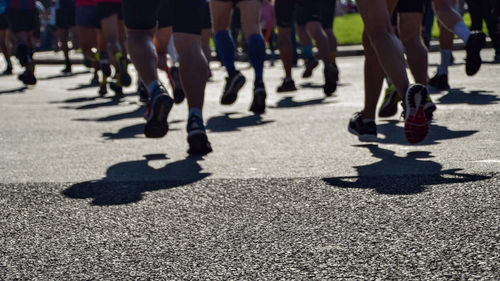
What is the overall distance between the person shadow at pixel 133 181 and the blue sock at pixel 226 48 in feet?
6.89

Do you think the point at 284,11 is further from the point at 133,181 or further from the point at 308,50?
the point at 133,181

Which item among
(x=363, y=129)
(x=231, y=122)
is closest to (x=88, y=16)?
(x=231, y=122)

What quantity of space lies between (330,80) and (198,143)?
3617 millimetres

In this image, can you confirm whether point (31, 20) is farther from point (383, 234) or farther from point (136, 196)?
point (383, 234)

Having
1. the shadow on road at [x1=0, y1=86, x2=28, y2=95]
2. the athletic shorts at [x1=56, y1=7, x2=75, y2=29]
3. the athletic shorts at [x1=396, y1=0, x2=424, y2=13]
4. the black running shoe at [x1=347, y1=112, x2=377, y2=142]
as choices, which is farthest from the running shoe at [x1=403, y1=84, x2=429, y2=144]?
the athletic shorts at [x1=56, y1=7, x2=75, y2=29]

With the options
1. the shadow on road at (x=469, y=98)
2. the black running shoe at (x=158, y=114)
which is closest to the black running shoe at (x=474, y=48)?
the shadow on road at (x=469, y=98)

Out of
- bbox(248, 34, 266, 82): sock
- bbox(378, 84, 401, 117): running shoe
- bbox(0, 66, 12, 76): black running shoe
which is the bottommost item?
bbox(0, 66, 12, 76): black running shoe

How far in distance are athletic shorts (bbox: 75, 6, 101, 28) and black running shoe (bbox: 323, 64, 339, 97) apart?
123 inches

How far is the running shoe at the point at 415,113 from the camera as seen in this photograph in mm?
4168

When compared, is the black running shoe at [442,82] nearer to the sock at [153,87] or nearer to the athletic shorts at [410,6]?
the athletic shorts at [410,6]

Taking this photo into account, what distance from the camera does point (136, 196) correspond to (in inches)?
145

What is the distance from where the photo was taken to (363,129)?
16.6 ft

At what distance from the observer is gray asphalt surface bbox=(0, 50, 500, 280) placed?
8.30 ft

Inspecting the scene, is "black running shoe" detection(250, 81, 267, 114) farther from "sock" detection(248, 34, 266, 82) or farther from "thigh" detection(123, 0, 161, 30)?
"thigh" detection(123, 0, 161, 30)
